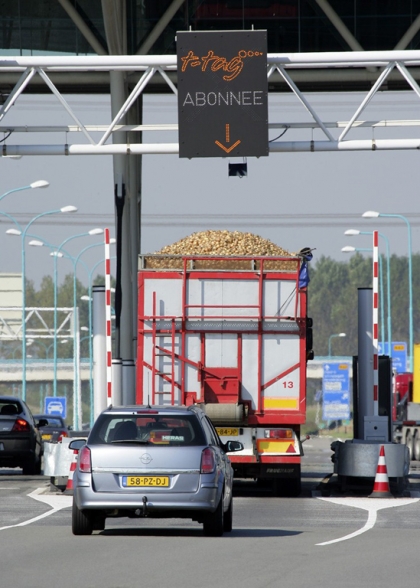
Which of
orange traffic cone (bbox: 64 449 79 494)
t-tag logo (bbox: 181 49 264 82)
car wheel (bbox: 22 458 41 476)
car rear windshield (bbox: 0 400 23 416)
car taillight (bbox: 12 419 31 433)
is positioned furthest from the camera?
car wheel (bbox: 22 458 41 476)

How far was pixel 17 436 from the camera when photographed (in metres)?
29.7

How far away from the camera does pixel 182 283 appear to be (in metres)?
22.6

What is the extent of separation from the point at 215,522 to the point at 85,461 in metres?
1.42

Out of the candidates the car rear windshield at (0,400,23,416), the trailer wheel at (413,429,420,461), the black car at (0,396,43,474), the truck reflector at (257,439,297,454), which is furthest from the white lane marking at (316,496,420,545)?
the trailer wheel at (413,429,420,461)

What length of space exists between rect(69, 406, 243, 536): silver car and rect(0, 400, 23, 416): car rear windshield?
15.3 meters

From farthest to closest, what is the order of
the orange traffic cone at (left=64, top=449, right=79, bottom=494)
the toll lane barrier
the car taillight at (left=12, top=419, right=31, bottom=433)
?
the car taillight at (left=12, top=419, right=31, bottom=433), the toll lane barrier, the orange traffic cone at (left=64, top=449, right=79, bottom=494)

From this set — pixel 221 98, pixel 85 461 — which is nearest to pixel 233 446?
pixel 85 461

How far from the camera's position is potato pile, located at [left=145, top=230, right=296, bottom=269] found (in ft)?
74.7

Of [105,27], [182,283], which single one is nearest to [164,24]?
[105,27]

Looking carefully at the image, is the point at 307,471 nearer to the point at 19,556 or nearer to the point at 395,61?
the point at 395,61

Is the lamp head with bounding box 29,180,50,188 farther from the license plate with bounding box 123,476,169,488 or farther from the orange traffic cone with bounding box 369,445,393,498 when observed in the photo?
the license plate with bounding box 123,476,169,488

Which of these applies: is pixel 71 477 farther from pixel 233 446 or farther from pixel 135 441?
pixel 135 441

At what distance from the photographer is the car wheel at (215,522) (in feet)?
48.5

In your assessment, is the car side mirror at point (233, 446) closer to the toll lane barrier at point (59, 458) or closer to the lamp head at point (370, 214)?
the toll lane barrier at point (59, 458)
